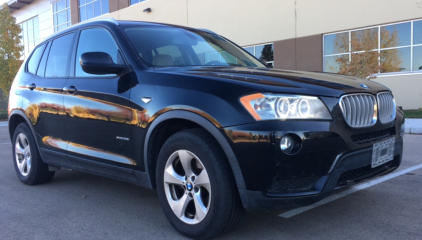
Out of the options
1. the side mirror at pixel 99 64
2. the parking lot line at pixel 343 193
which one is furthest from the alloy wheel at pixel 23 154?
the parking lot line at pixel 343 193

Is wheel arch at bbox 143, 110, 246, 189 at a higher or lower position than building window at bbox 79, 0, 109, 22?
lower

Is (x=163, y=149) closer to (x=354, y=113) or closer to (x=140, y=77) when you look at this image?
(x=140, y=77)

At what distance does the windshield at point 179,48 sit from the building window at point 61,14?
1208 inches

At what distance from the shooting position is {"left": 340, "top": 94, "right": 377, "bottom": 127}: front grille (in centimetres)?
287

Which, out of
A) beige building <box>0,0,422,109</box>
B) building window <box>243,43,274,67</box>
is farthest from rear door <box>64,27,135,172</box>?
building window <box>243,43,274,67</box>

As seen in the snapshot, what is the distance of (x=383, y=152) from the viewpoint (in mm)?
3107

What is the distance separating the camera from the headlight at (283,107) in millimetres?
2641

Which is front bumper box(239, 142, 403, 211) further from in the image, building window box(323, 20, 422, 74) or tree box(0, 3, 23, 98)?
tree box(0, 3, 23, 98)

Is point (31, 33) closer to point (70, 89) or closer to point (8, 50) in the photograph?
point (8, 50)

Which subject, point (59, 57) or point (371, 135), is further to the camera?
point (59, 57)

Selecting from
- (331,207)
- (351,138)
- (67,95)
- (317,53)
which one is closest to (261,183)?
(351,138)

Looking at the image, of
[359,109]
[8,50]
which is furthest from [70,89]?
[8,50]

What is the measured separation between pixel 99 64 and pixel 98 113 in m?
0.48

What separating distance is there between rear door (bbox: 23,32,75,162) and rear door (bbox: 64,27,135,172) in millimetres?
188
